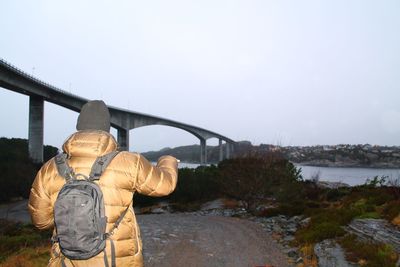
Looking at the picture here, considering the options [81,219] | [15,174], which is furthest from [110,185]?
[15,174]

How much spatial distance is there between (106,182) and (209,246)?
655cm

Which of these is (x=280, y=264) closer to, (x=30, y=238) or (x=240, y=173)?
(x=30, y=238)

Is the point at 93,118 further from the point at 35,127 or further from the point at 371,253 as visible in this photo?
the point at 35,127

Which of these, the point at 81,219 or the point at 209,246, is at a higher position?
the point at 81,219

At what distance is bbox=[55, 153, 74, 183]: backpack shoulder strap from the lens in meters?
2.37

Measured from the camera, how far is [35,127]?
37250 millimetres

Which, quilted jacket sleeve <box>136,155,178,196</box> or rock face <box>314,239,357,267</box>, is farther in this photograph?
rock face <box>314,239,357,267</box>

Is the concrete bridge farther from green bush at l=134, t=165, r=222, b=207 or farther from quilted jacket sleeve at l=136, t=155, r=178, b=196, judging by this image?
quilted jacket sleeve at l=136, t=155, r=178, b=196

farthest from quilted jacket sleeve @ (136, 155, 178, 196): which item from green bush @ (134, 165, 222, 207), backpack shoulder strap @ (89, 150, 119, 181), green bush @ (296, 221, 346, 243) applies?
green bush @ (134, 165, 222, 207)

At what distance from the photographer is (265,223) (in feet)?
41.0

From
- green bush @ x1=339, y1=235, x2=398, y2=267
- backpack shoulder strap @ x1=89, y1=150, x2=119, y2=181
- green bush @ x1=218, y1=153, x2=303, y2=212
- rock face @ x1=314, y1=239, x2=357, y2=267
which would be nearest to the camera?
backpack shoulder strap @ x1=89, y1=150, x2=119, y2=181

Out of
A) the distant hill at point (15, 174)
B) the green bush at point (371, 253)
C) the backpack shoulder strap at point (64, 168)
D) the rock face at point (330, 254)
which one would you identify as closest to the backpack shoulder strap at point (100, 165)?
the backpack shoulder strap at point (64, 168)

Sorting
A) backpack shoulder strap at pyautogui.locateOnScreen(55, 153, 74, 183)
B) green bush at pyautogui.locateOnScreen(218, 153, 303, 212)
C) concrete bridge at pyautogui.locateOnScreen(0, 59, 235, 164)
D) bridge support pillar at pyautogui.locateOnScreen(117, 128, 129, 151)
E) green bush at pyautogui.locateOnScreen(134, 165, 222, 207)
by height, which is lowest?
green bush at pyautogui.locateOnScreen(134, 165, 222, 207)

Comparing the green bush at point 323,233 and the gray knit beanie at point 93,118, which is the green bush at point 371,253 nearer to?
the green bush at point 323,233
